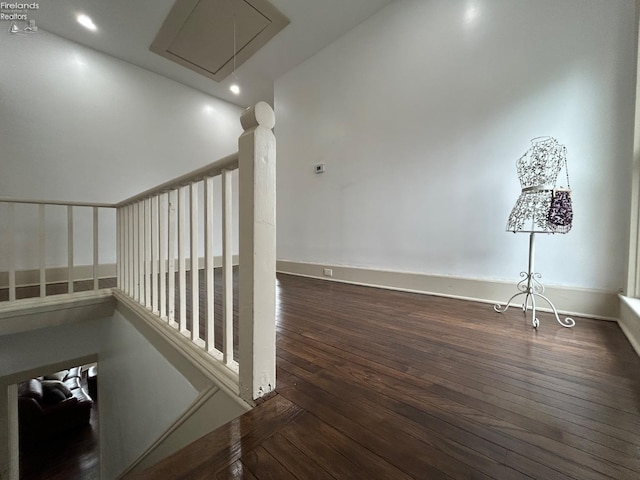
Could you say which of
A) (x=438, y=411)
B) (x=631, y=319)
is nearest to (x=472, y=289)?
(x=631, y=319)

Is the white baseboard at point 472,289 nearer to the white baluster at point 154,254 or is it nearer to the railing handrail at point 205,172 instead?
the white baluster at point 154,254

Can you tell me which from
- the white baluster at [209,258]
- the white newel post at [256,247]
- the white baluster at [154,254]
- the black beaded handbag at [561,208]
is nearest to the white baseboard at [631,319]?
the black beaded handbag at [561,208]

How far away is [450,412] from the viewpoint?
2.60ft

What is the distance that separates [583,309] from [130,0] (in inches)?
194

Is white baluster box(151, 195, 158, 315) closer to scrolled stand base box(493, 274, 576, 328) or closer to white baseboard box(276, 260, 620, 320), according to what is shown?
white baseboard box(276, 260, 620, 320)

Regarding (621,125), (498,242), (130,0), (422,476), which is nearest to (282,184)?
(130,0)

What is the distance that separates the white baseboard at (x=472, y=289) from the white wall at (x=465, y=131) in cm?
7

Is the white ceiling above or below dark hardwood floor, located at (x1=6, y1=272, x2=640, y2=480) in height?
above

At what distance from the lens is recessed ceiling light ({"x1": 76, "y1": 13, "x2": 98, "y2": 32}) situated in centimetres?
273

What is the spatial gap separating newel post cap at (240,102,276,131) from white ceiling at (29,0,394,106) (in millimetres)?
2769

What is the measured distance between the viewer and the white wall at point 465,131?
1.63 metres

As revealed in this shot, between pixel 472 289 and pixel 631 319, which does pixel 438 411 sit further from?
pixel 472 289

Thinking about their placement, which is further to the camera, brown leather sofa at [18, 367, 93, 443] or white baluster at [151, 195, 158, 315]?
brown leather sofa at [18, 367, 93, 443]

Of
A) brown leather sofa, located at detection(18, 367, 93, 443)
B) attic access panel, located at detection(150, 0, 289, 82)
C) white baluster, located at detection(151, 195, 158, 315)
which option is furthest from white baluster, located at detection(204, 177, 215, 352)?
brown leather sofa, located at detection(18, 367, 93, 443)
